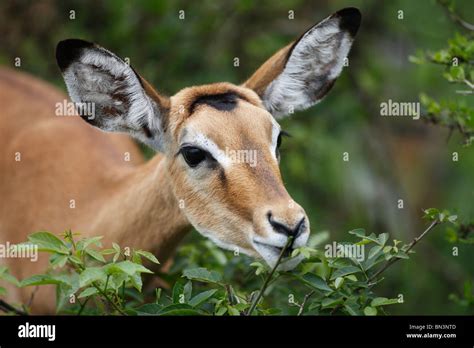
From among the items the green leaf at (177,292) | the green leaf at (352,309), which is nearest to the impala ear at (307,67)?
the green leaf at (177,292)

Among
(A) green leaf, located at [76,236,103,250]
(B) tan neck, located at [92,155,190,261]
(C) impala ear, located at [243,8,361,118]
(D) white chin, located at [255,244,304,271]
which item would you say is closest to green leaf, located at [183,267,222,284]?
(D) white chin, located at [255,244,304,271]

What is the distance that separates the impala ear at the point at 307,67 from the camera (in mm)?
6742

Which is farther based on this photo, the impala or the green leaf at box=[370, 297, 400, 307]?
the impala

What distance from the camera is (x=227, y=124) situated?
20.0 feet

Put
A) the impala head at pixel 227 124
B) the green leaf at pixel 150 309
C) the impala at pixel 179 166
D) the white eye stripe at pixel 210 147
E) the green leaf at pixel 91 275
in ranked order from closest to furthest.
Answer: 1. the green leaf at pixel 91 275
2. the green leaf at pixel 150 309
3. the impala head at pixel 227 124
4. the impala at pixel 179 166
5. the white eye stripe at pixel 210 147

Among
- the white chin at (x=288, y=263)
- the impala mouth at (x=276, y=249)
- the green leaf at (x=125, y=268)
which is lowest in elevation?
the white chin at (x=288, y=263)

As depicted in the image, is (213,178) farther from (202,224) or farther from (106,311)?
(106,311)

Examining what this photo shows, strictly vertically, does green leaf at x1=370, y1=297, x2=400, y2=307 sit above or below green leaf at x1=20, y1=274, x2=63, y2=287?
below

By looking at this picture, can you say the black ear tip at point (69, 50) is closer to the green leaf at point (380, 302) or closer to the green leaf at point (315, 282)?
the green leaf at point (315, 282)

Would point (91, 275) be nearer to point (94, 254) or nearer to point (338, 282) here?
point (94, 254)

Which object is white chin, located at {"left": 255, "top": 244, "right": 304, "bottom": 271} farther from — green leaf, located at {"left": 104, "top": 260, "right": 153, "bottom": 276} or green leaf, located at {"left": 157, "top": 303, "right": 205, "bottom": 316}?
green leaf, located at {"left": 104, "top": 260, "right": 153, "bottom": 276}

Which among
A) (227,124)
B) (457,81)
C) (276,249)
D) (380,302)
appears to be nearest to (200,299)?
(276,249)

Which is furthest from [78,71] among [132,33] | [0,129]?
[132,33]

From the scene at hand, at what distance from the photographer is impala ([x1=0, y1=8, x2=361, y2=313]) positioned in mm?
5852
